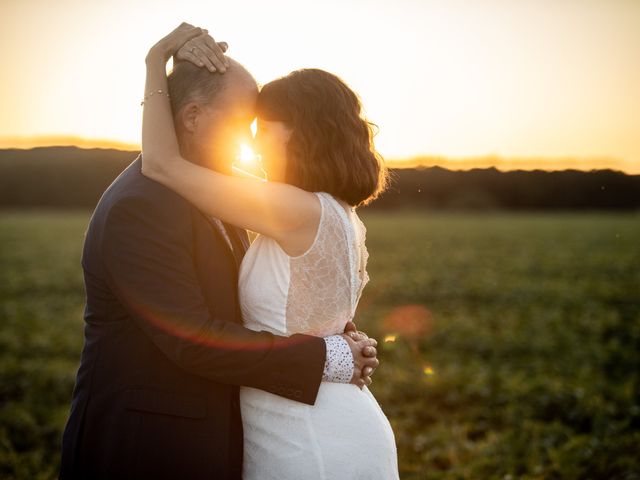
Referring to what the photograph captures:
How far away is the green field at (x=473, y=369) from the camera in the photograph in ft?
19.6

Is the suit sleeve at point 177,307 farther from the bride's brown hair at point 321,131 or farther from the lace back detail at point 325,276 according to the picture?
the bride's brown hair at point 321,131

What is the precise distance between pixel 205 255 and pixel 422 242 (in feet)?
107

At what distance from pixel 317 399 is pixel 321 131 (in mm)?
1050

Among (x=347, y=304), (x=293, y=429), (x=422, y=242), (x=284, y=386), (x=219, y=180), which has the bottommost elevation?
(x=422, y=242)

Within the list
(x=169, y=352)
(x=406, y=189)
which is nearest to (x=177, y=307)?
(x=169, y=352)

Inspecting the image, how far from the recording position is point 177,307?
2.36 m

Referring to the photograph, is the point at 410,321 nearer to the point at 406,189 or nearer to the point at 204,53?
the point at 204,53

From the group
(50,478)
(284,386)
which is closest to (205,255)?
(284,386)

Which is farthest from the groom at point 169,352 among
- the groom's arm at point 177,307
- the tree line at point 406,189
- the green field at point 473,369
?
the tree line at point 406,189

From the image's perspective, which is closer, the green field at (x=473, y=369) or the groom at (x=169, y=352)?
the groom at (x=169, y=352)

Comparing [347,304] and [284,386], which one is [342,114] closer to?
[347,304]

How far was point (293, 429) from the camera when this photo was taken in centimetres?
252

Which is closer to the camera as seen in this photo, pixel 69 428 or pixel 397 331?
pixel 69 428

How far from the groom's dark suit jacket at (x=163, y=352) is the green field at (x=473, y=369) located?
353cm
